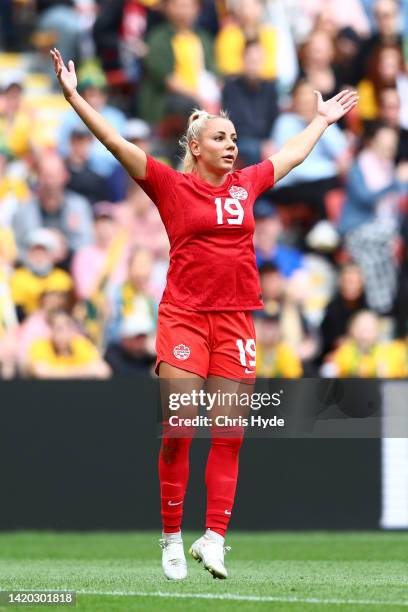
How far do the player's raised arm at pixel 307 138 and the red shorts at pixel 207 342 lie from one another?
32.0 inches

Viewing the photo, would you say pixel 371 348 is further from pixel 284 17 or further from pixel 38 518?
pixel 284 17

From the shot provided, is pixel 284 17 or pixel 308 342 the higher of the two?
pixel 284 17

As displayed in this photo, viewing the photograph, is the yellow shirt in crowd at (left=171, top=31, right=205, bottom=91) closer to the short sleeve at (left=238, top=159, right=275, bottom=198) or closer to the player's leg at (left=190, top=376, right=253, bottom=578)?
the short sleeve at (left=238, top=159, right=275, bottom=198)

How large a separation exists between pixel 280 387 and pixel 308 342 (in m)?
3.83

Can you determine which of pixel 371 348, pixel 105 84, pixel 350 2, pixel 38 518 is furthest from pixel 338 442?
pixel 350 2

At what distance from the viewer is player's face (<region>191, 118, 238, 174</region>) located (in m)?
6.55

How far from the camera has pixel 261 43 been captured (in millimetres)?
14141

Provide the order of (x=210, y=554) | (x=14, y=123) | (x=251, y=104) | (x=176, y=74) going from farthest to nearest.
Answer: (x=176, y=74) < (x=251, y=104) < (x=14, y=123) < (x=210, y=554)

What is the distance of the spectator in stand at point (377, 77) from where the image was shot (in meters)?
14.2

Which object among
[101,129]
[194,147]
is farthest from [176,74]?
[101,129]

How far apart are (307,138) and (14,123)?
6771mm

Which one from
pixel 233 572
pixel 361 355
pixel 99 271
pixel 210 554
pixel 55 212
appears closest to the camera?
pixel 210 554

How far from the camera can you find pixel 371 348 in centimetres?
1213

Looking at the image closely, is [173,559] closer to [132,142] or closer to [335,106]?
[335,106]
